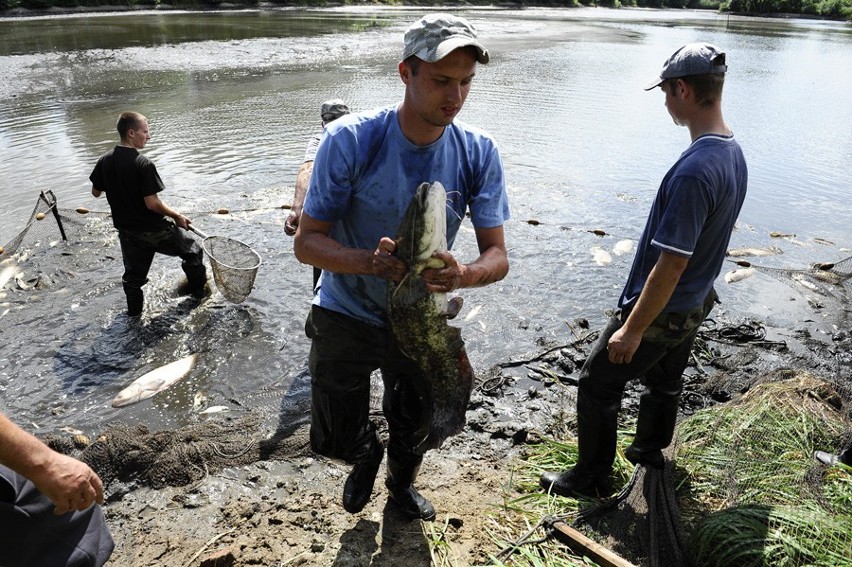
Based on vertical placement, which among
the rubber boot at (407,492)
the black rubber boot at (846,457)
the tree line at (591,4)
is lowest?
the rubber boot at (407,492)

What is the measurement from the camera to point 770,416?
3.86 m

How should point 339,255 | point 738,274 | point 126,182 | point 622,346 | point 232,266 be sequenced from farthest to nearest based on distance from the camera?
point 738,274
point 232,266
point 126,182
point 622,346
point 339,255

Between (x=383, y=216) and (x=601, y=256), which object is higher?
(x=383, y=216)

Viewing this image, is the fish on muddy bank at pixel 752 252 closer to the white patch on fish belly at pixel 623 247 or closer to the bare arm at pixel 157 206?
the white patch on fish belly at pixel 623 247

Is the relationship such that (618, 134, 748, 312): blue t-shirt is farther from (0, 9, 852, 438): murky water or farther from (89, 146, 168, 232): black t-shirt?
(89, 146, 168, 232): black t-shirt

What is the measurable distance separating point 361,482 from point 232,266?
3.53 m

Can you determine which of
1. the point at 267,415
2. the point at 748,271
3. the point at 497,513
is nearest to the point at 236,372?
the point at 267,415

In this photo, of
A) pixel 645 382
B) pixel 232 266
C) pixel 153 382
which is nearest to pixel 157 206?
pixel 232 266

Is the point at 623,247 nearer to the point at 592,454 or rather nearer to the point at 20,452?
the point at 592,454

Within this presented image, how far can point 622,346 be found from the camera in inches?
126

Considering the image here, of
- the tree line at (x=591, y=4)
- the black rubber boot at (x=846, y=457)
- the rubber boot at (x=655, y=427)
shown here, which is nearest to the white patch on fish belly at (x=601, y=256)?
the rubber boot at (x=655, y=427)

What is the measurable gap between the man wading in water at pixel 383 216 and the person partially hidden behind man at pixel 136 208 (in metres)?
3.59

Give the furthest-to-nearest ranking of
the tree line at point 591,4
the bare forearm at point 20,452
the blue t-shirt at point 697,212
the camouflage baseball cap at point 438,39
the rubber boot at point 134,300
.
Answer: the tree line at point 591,4 < the rubber boot at point 134,300 < the blue t-shirt at point 697,212 < the camouflage baseball cap at point 438,39 < the bare forearm at point 20,452

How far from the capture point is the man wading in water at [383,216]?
2.62m
